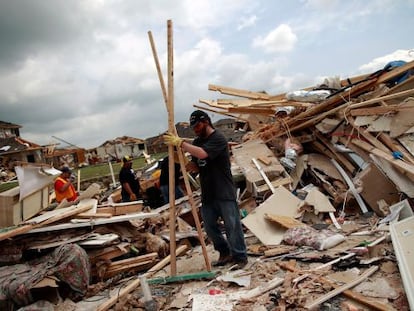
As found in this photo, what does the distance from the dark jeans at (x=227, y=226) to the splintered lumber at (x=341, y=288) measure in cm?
119

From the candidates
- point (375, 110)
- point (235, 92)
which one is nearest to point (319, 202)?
point (375, 110)

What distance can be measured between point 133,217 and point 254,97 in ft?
20.7

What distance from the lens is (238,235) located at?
3.76m

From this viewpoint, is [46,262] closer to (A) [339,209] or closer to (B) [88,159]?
(A) [339,209]

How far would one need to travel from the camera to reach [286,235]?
4582 millimetres

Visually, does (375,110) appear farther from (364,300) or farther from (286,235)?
(364,300)

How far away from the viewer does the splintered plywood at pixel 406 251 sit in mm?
2492

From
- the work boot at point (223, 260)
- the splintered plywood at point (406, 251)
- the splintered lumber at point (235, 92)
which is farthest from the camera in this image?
the splintered lumber at point (235, 92)

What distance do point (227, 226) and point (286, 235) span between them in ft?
4.10

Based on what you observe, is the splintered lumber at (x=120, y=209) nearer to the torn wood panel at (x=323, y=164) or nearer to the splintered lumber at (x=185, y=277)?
the splintered lumber at (x=185, y=277)

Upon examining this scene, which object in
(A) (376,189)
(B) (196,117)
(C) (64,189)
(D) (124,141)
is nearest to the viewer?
(B) (196,117)

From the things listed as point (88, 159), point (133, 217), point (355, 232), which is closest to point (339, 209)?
point (355, 232)

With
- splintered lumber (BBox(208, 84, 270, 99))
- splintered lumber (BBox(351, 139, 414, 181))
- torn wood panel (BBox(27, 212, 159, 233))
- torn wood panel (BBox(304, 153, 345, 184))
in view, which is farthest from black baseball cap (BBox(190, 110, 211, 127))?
splintered lumber (BBox(208, 84, 270, 99))

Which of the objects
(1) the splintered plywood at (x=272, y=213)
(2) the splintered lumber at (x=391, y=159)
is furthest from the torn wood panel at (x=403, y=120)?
(1) the splintered plywood at (x=272, y=213)
